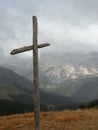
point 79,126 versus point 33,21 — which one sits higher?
point 33,21

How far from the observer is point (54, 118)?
3136cm

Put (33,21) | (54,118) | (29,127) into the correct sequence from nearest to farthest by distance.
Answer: (33,21) → (29,127) → (54,118)

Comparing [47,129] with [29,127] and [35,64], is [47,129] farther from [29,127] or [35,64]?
[35,64]

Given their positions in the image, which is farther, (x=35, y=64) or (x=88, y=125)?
(x=88, y=125)

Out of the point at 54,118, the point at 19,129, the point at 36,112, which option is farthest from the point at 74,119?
the point at 36,112

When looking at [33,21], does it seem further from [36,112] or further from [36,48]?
[36,112]

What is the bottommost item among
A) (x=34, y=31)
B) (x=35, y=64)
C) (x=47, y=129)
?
(x=47, y=129)

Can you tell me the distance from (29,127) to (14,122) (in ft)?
12.8

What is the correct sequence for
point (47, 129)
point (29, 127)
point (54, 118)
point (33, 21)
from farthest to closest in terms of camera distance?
point (54, 118)
point (29, 127)
point (47, 129)
point (33, 21)

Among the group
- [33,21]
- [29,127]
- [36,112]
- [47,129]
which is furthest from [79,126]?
[33,21]

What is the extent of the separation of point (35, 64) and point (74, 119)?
14.4 m

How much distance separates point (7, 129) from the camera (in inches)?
1107

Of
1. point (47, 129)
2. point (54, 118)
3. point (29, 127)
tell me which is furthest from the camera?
point (54, 118)

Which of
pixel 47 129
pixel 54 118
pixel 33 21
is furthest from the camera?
pixel 54 118
